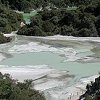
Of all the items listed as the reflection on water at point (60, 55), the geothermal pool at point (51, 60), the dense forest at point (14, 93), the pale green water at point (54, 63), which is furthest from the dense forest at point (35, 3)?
the dense forest at point (14, 93)

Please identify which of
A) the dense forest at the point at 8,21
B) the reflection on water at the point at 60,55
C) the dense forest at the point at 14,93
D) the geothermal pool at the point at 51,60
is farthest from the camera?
the dense forest at the point at 8,21

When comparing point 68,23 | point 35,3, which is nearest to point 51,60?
point 68,23

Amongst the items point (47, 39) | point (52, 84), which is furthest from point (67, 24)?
point (52, 84)

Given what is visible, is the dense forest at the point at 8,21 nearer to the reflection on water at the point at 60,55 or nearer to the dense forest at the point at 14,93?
the reflection on water at the point at 60,55

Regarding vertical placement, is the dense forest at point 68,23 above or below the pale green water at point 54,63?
above

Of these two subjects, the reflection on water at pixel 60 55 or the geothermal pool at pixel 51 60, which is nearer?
the geothermal pool at pixel 51 60

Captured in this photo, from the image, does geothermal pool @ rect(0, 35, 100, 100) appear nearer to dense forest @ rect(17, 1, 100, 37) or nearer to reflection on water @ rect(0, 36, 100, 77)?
reflection on water @ rect(0, 36, 100, 77)

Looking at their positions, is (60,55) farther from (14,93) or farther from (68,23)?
(14,93)
